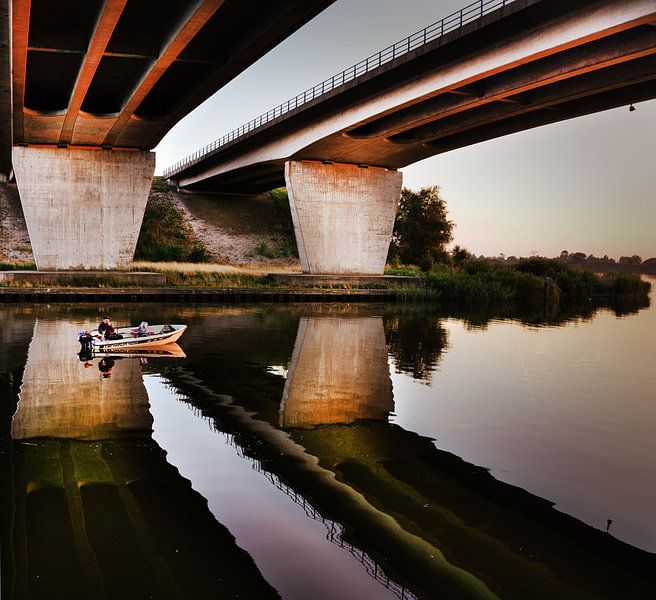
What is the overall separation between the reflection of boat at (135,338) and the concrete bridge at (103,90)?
7.84 metres

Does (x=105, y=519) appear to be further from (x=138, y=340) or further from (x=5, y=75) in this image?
(x=5, y=75)

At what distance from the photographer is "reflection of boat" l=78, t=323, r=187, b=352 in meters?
17.5

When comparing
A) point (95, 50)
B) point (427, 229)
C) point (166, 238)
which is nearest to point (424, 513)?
point (95, 50)

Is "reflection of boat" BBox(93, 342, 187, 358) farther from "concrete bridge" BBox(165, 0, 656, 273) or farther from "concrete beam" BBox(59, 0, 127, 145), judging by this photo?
"concrete bridge" BBox(165, 0, 656, 273)

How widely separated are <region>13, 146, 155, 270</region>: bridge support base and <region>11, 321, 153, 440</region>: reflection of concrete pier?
24.7m

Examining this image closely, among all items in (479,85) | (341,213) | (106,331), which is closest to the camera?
(106,331)

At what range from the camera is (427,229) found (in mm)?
62594

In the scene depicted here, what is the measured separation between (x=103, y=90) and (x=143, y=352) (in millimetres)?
16780

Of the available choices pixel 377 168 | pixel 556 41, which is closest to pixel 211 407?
pixel 556 41

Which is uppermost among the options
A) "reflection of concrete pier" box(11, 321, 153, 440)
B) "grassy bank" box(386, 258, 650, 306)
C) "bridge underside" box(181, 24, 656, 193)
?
"bridge underside" box(181, 24, 656, 193)

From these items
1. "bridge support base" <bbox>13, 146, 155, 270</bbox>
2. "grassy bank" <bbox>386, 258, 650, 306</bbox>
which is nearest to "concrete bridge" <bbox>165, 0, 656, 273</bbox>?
"grassy bank" <bbox>386, 258, 650, 306</bbox>

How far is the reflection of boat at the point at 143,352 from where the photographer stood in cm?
1741

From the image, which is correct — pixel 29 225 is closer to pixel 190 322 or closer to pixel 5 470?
pixel 190 322

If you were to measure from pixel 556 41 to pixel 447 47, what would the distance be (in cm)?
594
